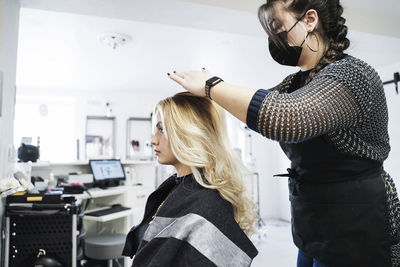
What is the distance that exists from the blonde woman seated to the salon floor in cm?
273

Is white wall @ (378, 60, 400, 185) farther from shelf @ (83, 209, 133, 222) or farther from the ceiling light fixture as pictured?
the ceiling light fixture

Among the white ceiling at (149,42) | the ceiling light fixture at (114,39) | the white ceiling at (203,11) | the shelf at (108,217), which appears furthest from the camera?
the ceiling light fixture at (114,39)

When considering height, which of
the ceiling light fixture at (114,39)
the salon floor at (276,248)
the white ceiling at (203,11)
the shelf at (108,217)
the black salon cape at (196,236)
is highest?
the ceiling light fixture at (114,39)

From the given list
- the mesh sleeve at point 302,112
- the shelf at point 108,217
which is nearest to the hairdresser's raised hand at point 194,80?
the mesh sleeve at point 302,112

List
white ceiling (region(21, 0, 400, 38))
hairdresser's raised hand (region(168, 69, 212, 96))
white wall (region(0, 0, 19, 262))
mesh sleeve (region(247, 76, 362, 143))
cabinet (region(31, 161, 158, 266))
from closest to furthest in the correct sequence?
mesh sleeve (region(247, 76, 362, 143)) < hairdresser's raised hand (region(168, 69, 212, 96)) < white wall (region(0, 0, 19, 262)) < white ceiling (region(21, 0, 400, 38)) < cabinet (region(31, 161, 158, 266))

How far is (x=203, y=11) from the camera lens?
2.13 m

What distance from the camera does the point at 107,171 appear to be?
318cm

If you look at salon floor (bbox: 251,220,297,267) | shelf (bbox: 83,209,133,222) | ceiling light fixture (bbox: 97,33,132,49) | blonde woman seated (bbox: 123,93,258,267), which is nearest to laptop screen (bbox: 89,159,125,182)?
shelf (bbox: 83,209,133,222)

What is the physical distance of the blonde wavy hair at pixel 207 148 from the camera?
3.22 feet

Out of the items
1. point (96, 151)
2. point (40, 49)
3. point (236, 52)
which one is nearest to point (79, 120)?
point (96, 151)

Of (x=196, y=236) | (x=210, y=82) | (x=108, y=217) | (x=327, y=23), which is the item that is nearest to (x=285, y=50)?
(x=327, y=23)

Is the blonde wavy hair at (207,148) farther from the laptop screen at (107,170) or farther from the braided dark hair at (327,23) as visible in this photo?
the laptop screen at (107,170)

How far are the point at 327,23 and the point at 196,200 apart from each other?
2.18 ft

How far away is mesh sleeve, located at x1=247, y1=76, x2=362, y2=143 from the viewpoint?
0.60m
